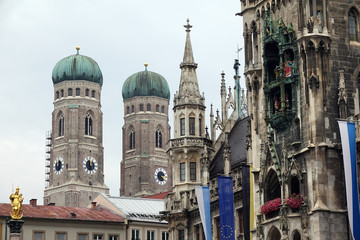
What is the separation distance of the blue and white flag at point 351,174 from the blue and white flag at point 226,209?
12.1m

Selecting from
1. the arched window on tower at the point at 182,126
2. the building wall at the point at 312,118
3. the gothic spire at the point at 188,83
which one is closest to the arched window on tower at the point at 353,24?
the building wall at the point at 312,118

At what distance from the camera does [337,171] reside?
2315 inches

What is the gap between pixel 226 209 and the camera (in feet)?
215

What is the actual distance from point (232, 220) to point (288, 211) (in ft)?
22.1

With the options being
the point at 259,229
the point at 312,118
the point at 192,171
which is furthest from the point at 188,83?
the point at 312,118

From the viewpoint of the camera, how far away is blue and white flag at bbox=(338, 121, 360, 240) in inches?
2147

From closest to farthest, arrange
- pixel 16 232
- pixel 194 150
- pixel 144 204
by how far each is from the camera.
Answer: pixel 16 232
pixel 194 150
pixel 144 204

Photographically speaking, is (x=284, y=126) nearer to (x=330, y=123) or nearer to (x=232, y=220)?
(x=330, y=123)

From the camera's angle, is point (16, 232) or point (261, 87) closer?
point (261, 87)

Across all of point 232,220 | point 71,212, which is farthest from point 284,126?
point 71,212

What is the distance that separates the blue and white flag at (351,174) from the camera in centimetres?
5453

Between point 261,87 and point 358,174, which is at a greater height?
point 261,87

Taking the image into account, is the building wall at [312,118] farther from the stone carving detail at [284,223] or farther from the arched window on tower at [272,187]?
the arched window on tower at [272,187]

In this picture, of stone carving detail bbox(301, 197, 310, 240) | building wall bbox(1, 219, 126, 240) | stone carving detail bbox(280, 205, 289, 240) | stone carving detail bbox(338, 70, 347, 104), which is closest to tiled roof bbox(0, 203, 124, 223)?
building wall bbox(1, 219, 126, 240)
